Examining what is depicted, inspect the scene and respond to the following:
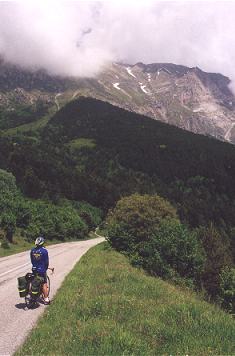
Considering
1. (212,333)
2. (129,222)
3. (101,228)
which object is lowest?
(101,228)

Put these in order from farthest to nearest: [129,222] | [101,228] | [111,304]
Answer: [101,228] → [129,222] → [111,304]

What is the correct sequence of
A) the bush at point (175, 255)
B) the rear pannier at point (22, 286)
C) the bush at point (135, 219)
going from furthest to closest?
1. the bush at point (135, 219)
2. the bush at point (175, 255)
3. the rear pannier at point (22, 286)

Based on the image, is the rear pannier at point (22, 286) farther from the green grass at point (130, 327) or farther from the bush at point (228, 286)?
the bush at point (228, 286)

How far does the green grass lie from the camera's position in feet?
31.0

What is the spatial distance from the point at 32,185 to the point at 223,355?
145m

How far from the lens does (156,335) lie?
34.2 ft

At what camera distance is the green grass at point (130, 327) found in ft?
31.0

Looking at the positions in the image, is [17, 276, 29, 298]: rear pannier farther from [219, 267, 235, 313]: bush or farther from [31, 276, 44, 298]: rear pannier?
[219, 267, 235, 313]: bush

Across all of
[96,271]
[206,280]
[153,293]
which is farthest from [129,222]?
[153,293]

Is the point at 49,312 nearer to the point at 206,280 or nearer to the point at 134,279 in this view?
the point at 134,279

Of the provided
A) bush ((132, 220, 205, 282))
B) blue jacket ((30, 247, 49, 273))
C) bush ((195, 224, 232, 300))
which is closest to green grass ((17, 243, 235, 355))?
blue jacket ((30, 247, 49, 273))

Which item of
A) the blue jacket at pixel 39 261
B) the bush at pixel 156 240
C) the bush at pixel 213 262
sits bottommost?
the bush at pixel 213 262

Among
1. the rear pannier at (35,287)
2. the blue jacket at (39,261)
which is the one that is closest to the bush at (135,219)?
Result: the blue jacket at (39,261)

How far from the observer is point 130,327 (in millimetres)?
11055
